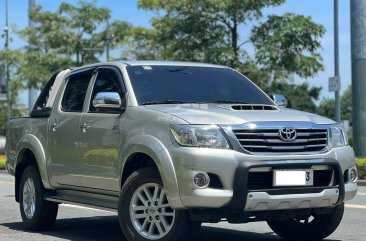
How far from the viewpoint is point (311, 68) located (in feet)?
80.2

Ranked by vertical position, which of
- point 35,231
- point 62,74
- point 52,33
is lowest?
point 35,231

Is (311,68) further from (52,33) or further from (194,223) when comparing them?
(194,223)

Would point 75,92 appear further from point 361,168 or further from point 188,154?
point 361,168

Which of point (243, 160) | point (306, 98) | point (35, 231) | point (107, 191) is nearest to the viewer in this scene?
point (243, 160)

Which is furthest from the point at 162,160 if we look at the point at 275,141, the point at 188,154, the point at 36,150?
the point at 36,150

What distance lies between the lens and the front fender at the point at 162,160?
20.6 ft

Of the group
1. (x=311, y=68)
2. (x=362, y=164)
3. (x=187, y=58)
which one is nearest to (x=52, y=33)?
(x=187, y=58)

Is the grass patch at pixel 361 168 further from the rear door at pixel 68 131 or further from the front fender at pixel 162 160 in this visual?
the front fender at pixel 162 160

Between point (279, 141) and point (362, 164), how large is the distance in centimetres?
1205

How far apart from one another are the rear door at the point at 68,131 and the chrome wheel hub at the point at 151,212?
4.08ft

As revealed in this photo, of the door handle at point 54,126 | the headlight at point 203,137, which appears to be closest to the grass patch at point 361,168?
the door handle at point 54,126

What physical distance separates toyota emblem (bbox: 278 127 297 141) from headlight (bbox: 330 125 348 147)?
509 mm

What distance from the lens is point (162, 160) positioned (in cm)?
638

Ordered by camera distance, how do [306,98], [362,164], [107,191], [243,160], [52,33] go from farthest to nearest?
[306,98] < [52,33] < [362,164] < [107,191] < [243,160]
